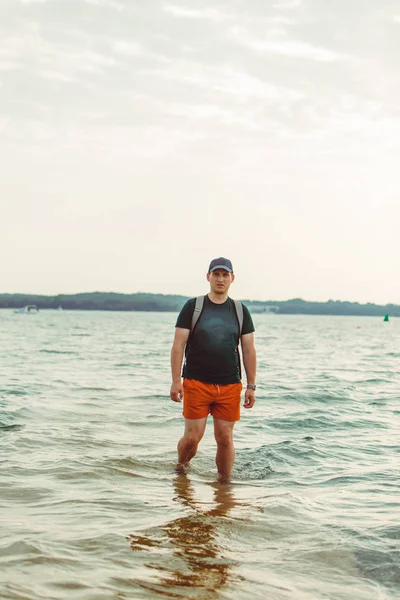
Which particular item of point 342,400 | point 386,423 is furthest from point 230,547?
point 342,400

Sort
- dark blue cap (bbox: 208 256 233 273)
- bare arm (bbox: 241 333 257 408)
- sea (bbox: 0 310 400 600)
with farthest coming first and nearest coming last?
1. bare arm (bbox: 241 333 257 408)
2. dark blue cap (bbox: 208 256 233 273)
3. sea (bbox: 0 310 400 600)

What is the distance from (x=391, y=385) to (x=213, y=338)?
14820mm

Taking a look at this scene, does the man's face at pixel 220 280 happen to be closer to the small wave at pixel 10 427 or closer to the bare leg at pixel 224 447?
the bare leg at pixel 224 447

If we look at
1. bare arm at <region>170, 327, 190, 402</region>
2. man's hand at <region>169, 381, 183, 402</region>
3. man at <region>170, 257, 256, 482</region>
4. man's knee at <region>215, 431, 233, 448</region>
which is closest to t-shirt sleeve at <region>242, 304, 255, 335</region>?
man at <region>170, 257, 256, 482</region>

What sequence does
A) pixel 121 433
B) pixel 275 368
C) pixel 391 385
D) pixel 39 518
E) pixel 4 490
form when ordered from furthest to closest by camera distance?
pixel 275 368
pixel 391 385
pixel 121 433
pixel 4 490
pixel 39 518

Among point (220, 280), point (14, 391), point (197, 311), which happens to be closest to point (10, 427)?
point (14, 391)

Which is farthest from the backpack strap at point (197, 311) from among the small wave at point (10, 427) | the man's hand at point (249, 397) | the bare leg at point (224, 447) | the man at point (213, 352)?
the small wave at point (10, 427)

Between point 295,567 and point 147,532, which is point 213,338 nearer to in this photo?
point 147,532

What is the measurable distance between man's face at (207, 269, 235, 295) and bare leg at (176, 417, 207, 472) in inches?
56.2

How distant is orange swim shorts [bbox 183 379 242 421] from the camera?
23.9 feet

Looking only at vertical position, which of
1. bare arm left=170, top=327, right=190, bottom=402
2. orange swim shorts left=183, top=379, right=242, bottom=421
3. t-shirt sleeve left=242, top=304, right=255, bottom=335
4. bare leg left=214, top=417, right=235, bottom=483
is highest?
t-shirt sleeve left=242, top=304, right=255, bottom=335

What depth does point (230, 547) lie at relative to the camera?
18.2 feet

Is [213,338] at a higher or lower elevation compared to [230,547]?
higher

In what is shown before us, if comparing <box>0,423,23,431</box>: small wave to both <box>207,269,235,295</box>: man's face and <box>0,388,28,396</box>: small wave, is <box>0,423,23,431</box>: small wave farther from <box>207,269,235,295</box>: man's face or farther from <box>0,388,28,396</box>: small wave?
<box>207,269,235,295</box>: man's face
